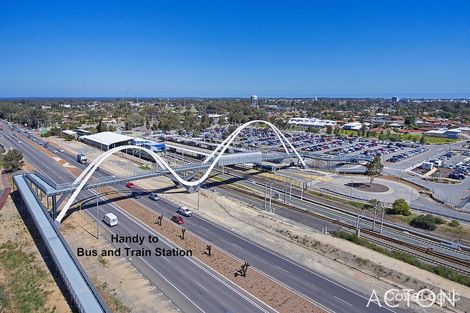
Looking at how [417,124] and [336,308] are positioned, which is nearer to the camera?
[336,308]

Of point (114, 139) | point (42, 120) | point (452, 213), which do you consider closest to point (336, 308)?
point (452, 213)

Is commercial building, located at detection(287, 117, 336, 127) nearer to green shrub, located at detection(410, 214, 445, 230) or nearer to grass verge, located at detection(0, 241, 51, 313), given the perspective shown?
green shrub, located at detection(410, 214, 445, 230)

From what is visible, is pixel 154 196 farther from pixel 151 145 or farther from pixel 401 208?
pixel 151 145

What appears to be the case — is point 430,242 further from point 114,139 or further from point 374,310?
point 114,139

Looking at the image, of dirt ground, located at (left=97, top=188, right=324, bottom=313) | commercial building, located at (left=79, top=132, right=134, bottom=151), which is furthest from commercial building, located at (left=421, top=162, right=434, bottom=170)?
commercial building, located at (left=79, top=132, right=134, bottom=151)

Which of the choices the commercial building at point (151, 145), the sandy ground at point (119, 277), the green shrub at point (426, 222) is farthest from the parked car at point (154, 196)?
the commercial building at point (151, 145)
